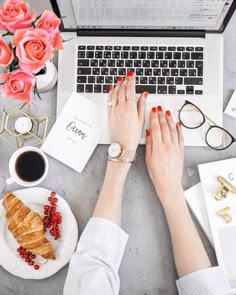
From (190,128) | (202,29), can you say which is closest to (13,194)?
(190,128)

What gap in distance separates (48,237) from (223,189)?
40 cm

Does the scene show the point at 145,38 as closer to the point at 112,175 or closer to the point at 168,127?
the point at 168,127

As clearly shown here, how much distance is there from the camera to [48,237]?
883 millimetres

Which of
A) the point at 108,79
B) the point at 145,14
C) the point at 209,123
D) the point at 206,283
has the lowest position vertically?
the point at 206,283

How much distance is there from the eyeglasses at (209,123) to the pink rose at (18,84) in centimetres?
36

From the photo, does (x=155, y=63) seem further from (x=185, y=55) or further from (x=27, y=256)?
(x=27, y=256)

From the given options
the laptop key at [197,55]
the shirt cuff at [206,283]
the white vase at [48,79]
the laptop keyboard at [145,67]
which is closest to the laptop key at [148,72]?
the laptop keyboard at [145,67]

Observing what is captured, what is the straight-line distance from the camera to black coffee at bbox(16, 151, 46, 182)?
2.87 feet

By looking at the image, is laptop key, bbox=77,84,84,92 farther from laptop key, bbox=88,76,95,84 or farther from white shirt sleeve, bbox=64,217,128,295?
white shirt sleeve, bbox=64,217,128,295

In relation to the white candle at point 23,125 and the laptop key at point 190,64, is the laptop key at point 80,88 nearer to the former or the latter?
the white candle at point 23,125

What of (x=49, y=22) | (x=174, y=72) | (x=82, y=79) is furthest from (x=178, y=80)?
(x=49, y=22)

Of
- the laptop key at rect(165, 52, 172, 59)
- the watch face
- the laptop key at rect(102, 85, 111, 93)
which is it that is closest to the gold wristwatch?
the watch face

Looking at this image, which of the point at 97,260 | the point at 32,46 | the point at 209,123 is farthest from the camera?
the point at 209,123

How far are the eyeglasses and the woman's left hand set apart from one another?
0.10 metres
